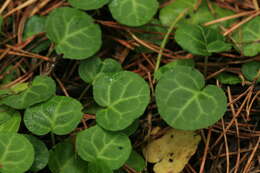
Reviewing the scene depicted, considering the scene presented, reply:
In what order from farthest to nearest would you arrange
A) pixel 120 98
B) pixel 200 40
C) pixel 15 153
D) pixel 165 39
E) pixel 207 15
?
pixel 207 15 → pixel 165 39 → pixel 200 40 → pixel 120 98 → pixel 15 153

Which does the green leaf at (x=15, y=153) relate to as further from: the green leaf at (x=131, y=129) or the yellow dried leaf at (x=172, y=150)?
the yellow dried leaf at (x=172, y=150)

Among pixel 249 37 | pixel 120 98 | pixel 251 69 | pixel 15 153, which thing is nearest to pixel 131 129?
pixel 120 98

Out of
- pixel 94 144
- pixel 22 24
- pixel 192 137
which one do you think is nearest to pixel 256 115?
pixel 192 137

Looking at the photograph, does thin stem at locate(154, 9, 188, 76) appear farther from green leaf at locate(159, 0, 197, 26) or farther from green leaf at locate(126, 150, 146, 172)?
green leaf at locate(126, 150, 146, 172)

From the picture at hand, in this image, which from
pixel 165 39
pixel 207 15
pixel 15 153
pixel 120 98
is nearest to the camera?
pixel 15 153

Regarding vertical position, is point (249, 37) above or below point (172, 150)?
above

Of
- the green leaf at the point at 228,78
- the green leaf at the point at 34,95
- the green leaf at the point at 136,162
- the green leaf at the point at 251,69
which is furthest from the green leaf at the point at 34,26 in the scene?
the green leaf at the point at 251,69

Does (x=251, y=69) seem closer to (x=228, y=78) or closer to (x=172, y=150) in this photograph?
(x=228, y=78)
